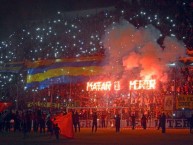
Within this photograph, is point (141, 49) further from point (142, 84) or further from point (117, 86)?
point (117, 86)

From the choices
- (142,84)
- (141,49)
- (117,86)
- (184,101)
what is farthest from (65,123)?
→ (141,49)

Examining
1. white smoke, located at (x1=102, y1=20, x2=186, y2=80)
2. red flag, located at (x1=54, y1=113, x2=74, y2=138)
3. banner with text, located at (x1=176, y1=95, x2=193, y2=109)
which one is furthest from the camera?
white smoke, located at (x1=102, y1=20, x2=186, y2=80)

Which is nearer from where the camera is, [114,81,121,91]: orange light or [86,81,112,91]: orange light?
[114,81,121,91]: orange light

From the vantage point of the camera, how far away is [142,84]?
127 feet

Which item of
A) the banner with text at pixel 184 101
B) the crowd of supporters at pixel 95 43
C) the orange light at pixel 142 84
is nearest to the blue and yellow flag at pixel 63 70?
the crowd of supporters at pixel 95 43

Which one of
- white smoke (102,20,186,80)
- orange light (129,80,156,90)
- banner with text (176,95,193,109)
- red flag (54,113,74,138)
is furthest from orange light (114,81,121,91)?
red flag (54,113,74,138)

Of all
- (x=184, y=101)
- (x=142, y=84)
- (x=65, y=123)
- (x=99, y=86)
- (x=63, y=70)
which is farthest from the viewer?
(x=63, y=70)

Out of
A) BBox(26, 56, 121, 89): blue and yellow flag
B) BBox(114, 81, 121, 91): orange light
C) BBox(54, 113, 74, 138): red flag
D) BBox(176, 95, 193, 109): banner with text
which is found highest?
BBox(26, 56, 121, 89): blue and yellow flag

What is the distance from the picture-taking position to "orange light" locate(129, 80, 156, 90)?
3831cm

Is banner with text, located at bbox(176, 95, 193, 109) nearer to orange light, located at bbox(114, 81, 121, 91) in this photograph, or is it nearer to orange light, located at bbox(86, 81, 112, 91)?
orange light, located at bbox(114, 81, 121, 91)

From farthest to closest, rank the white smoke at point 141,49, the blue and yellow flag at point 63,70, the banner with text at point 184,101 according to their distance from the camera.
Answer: the blue and yellow flag at point 63,70 → the white smoke at point 141,49 → the banner with text at point 184,101

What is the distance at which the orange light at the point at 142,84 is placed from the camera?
38312 millimetres

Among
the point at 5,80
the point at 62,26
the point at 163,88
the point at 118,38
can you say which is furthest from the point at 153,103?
the point at 5,80

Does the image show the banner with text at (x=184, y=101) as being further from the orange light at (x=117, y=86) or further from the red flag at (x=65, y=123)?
the red flag at (x=65, y=123)
